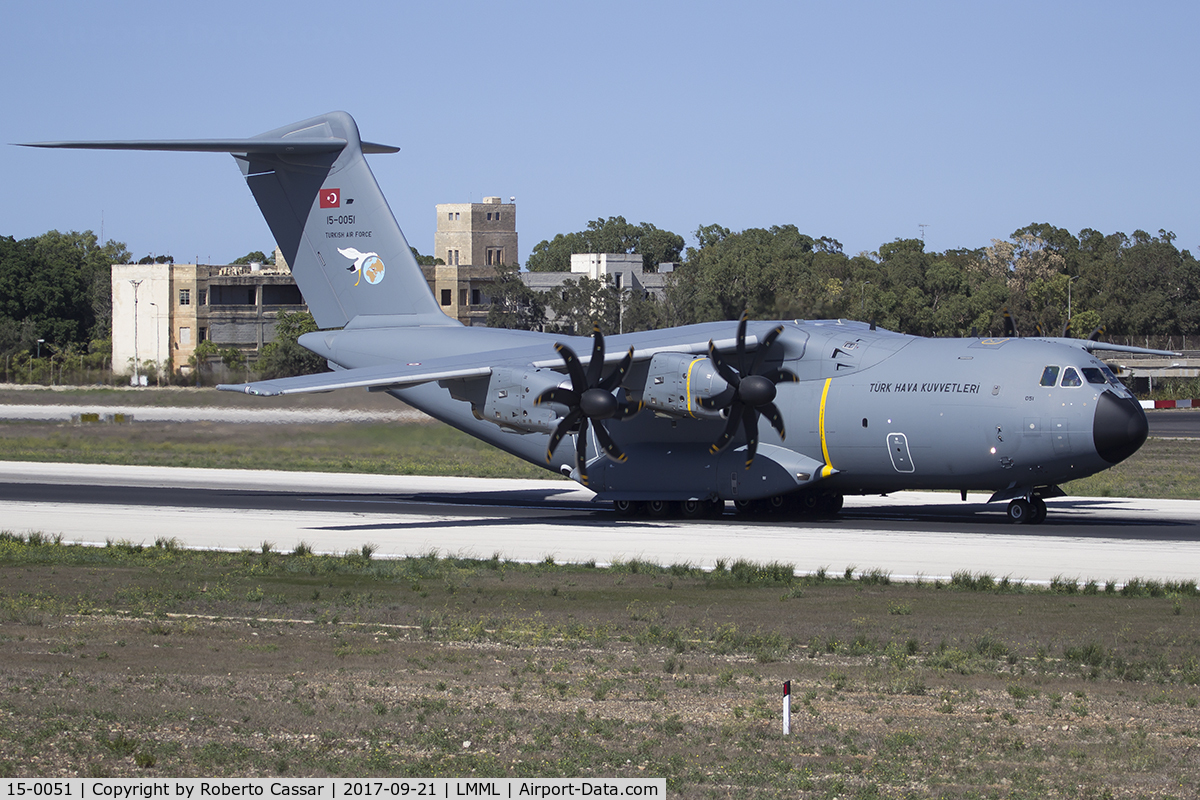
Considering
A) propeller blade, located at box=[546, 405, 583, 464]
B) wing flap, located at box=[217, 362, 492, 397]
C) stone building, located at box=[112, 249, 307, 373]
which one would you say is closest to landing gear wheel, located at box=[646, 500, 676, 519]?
propeller blade, located at box=[546, 405, 583, 464]

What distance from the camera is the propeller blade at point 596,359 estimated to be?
2281cm

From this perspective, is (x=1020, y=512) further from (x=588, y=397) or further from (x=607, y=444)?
(x=588, y=397)

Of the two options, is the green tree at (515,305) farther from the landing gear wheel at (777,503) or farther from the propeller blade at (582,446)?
the propeller blade at (582,446)

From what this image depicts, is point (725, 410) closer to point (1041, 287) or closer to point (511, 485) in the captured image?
point (511, 485)

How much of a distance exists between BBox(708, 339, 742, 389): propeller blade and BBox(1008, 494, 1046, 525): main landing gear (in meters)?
5.83

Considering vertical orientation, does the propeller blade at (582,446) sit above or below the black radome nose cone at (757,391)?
below

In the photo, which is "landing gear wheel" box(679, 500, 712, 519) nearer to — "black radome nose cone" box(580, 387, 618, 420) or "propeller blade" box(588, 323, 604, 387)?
"black radome nose cone" box(580, 387, 618, 420)

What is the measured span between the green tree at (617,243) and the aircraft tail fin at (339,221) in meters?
155

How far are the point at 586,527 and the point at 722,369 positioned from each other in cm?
400

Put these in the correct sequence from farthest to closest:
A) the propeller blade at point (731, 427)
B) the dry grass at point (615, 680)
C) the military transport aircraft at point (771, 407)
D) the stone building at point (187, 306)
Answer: the stone building at point (187, 306) < the propeller blade at point (731, 427) < the military transport aircraft at point (771, 407) < the dry grass at point (615, 680)

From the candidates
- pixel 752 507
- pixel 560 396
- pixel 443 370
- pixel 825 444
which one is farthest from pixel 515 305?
pixel 560 396

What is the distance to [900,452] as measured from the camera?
23.2 metres

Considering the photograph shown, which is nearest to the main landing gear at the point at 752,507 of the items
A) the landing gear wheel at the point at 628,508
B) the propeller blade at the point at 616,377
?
the landing gear wheel at the point at 628,508

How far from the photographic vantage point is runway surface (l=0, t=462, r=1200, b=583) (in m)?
19.6
